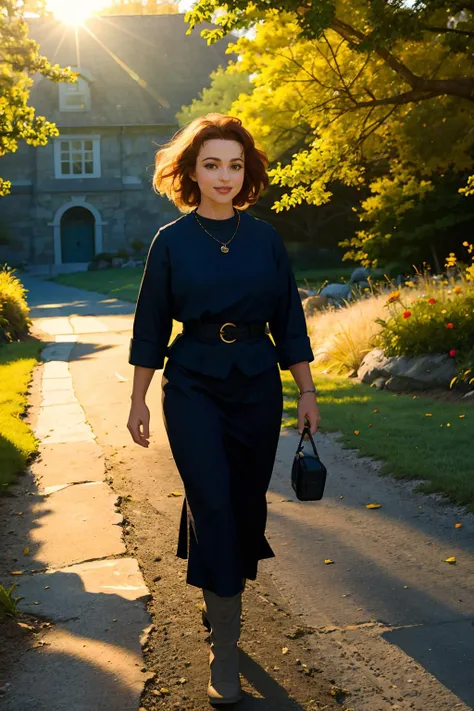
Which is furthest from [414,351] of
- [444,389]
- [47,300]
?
[47,300]

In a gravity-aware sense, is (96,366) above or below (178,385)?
below

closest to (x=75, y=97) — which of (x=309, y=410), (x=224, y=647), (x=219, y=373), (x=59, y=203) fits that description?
(x=59, y=203)

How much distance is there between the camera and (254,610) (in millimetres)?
4027

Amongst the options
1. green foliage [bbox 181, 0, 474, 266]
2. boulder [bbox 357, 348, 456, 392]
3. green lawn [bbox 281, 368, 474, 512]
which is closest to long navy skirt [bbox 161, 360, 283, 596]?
green lawn [bbox 281, 368, 474, 512]

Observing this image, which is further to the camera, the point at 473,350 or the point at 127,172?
the point at 127,172

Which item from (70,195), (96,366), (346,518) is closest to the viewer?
(346,518)

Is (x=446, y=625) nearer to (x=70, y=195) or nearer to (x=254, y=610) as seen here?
(x=254, y=610)

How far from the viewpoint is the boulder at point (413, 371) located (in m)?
9.68

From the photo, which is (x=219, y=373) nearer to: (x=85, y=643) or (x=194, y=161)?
(x=194, y=161)

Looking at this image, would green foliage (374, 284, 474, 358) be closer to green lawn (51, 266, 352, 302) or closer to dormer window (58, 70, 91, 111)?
green lawn (51, 266, 352, 302)

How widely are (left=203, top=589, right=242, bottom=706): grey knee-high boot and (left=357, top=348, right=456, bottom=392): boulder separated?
672 centimetres

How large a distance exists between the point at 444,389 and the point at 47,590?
20.4 ft

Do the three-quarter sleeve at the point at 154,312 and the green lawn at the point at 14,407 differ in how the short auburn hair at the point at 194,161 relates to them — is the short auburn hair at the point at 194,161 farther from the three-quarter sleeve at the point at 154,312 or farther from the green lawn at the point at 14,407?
the green lawn at the point at 14,407

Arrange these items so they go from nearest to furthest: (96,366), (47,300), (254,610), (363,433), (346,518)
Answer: (254,610)
(346,518)
(363,433)
(96,366)
(47,300)
